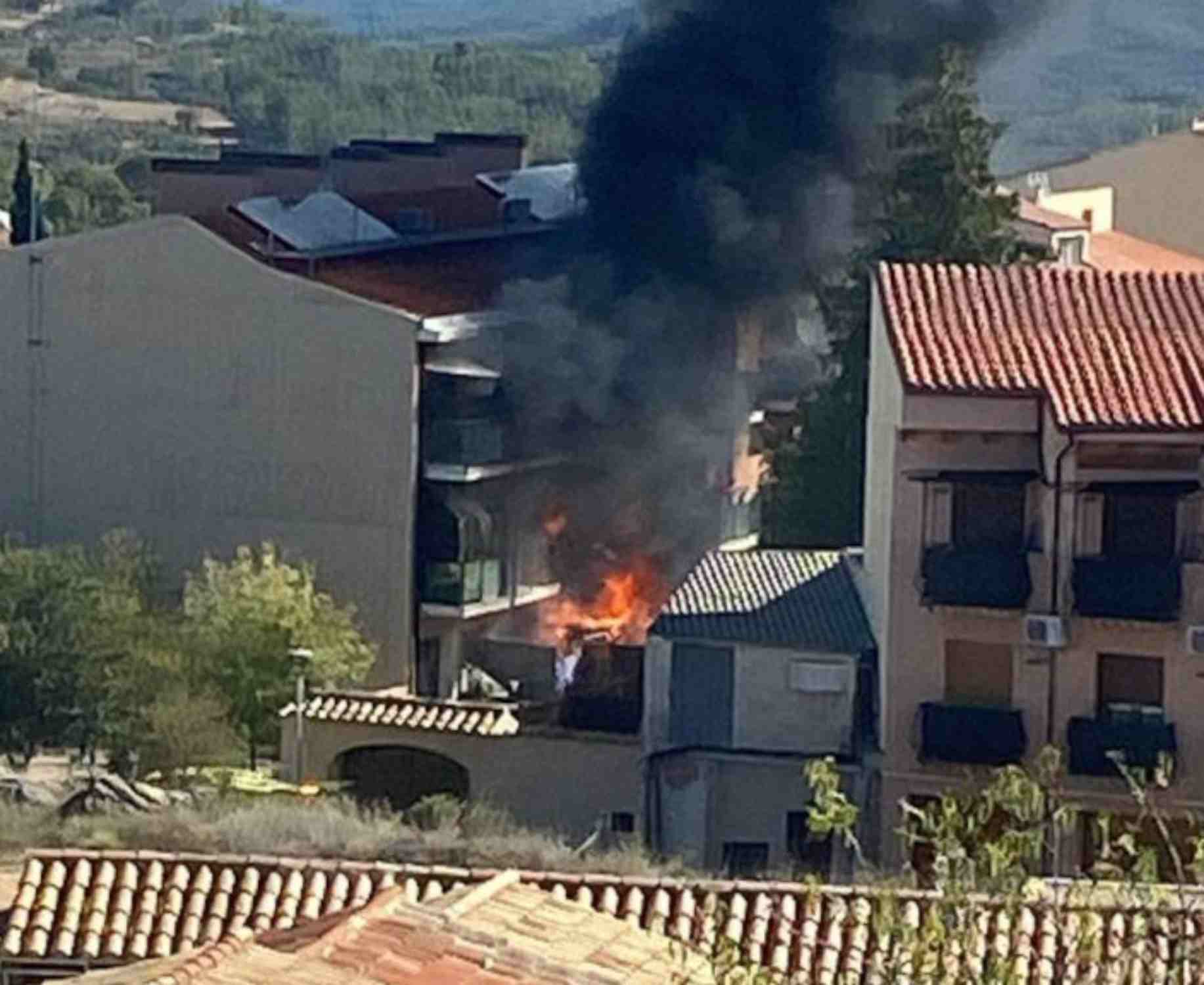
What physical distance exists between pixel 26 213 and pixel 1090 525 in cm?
2453

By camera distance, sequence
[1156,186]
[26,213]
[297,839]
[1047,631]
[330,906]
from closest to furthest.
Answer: [330,906], [297,839], [1047,631], [26,213], [1156,186]

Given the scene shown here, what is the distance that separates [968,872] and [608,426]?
29840 millimetres

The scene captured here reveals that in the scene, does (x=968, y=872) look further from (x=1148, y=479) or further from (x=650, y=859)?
(x=1148, y=479)

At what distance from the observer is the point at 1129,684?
30.3 m

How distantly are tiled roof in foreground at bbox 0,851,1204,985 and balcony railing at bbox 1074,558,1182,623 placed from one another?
404 inches

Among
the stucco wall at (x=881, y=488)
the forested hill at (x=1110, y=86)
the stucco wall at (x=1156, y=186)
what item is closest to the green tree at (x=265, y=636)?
the stucco wall at (x=881, y=488)

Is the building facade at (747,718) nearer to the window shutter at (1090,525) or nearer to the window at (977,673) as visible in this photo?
the window at (977,673)

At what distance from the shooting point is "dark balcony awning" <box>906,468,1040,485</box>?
1198 inches

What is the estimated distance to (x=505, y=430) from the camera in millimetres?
40812

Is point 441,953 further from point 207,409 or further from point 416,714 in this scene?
point 207,409

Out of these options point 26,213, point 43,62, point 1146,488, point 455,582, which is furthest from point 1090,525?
point 43,62

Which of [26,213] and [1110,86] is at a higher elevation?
[1110,86]

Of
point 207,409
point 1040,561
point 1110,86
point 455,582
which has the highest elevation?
point 1110,86

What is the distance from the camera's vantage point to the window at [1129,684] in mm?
30234
